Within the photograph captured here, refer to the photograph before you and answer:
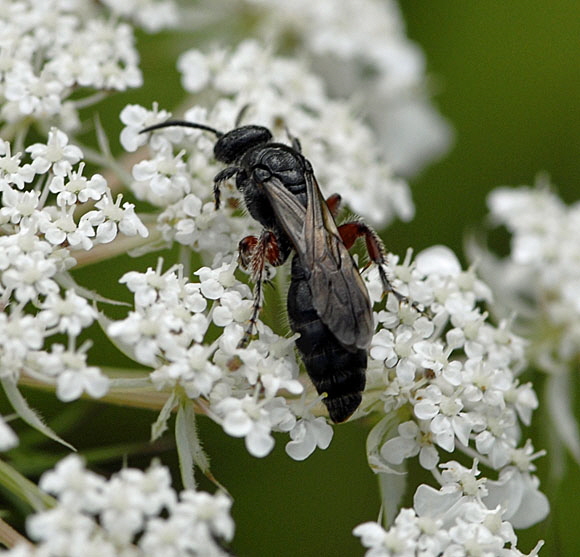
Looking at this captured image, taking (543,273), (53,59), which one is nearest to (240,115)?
(53,59)

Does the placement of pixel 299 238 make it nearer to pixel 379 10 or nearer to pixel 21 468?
pixel 21 468

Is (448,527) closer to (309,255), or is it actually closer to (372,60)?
(309,255)

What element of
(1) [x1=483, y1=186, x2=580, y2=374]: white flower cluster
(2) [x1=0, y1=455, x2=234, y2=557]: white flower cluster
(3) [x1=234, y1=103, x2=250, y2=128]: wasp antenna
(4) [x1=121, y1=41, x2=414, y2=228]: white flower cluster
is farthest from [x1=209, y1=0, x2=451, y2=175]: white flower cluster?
(2) [x1=0, y1=455, x2=234, y2=557]: white flower cluster

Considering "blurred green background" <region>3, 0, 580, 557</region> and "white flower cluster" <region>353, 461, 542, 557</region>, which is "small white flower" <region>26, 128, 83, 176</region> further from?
"white flower cluster" <region>353, 461, 542, 557</region>

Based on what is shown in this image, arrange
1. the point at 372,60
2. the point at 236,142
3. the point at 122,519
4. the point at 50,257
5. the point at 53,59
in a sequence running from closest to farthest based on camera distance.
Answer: the point at 122,519
the point at 50,257
the point at 236,142
the point at 53,59
the point at 372,60

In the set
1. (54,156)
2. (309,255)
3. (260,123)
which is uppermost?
(260,123)

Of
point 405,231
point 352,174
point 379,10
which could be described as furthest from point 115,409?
point 379,10
